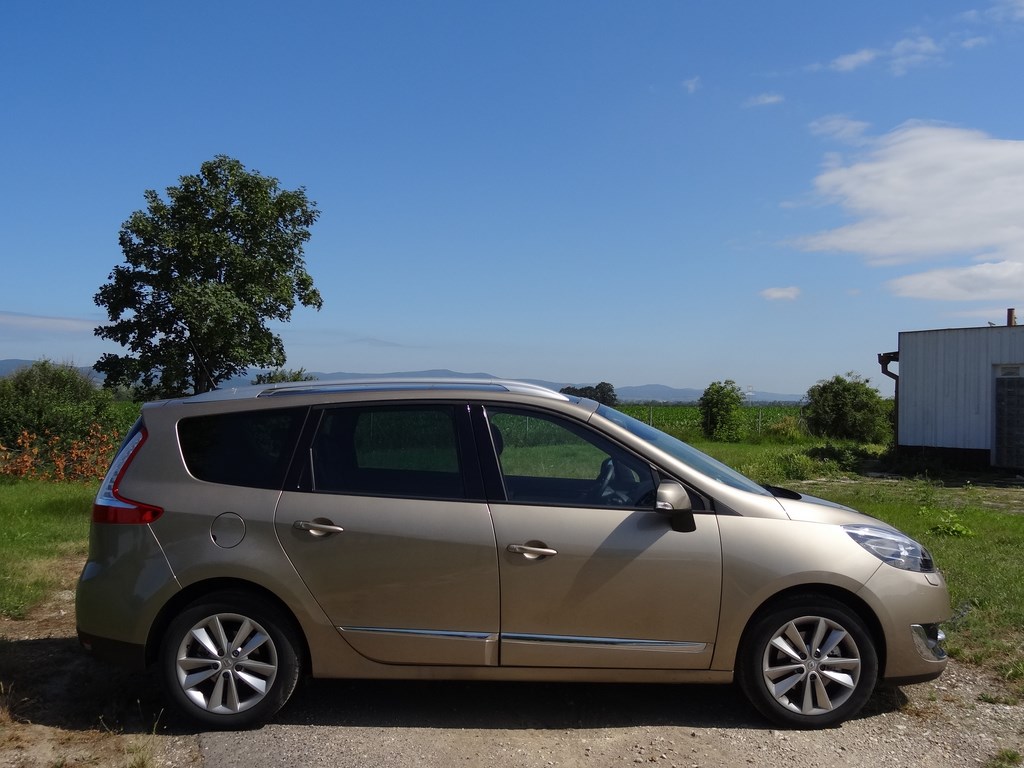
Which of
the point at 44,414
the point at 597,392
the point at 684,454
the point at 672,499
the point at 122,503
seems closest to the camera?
the point at 672,499

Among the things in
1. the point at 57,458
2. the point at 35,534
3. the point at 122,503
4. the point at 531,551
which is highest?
the point at 122,503

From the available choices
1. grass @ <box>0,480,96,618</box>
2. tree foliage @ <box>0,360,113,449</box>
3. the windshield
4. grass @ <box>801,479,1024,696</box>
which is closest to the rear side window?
the windshield

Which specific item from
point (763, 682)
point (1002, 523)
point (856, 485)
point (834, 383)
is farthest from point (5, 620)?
point (834, 383)

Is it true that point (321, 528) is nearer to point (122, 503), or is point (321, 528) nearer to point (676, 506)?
point (122, 503)

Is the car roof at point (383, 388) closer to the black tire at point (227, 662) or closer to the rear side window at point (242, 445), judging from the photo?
the rear side window at point (242, 445)

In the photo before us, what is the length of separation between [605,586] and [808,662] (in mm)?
1088

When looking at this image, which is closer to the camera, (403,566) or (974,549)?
(403,566)

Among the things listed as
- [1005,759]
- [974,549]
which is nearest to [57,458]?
[974,549]

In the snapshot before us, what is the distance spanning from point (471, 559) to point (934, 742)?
2.42m

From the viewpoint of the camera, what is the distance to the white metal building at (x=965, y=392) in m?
19.0

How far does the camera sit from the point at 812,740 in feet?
13.9

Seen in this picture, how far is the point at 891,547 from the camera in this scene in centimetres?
448

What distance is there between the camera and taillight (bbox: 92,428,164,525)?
14.4 ft

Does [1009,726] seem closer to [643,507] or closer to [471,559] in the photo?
[643,507]
